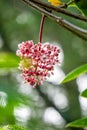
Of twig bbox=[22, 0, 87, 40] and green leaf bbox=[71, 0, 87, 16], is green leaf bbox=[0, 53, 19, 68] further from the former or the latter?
green leaf bbox=[71, 0, 87, 16]

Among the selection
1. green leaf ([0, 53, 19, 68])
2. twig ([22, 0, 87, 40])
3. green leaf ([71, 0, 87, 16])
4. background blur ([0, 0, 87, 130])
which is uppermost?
background blur ([0, 0, 87, 130])

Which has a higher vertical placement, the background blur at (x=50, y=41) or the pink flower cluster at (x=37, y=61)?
the background blur at (x=50, y=41)

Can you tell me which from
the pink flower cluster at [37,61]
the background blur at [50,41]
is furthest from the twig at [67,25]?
the background blur at [50,41]

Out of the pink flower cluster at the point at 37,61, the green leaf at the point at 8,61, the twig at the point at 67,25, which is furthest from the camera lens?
the pink flower cluster at the point at 37,61

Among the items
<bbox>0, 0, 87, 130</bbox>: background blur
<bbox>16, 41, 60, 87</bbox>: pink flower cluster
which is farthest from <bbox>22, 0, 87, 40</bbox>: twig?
<bbox>0, 0, 87, 130</bbox>: background blur

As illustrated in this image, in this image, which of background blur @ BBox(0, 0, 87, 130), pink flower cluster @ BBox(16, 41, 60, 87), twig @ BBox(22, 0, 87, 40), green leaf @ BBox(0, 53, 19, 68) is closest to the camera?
green leaf @ BBox(0, 53, 19, 68)

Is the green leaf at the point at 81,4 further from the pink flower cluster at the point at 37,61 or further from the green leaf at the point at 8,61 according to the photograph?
the green leaf at the point at 8,61

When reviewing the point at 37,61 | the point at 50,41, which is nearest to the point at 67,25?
the point at 37,61

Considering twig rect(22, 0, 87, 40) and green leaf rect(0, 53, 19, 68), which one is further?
twig rect(22, 0, 87, 40)
